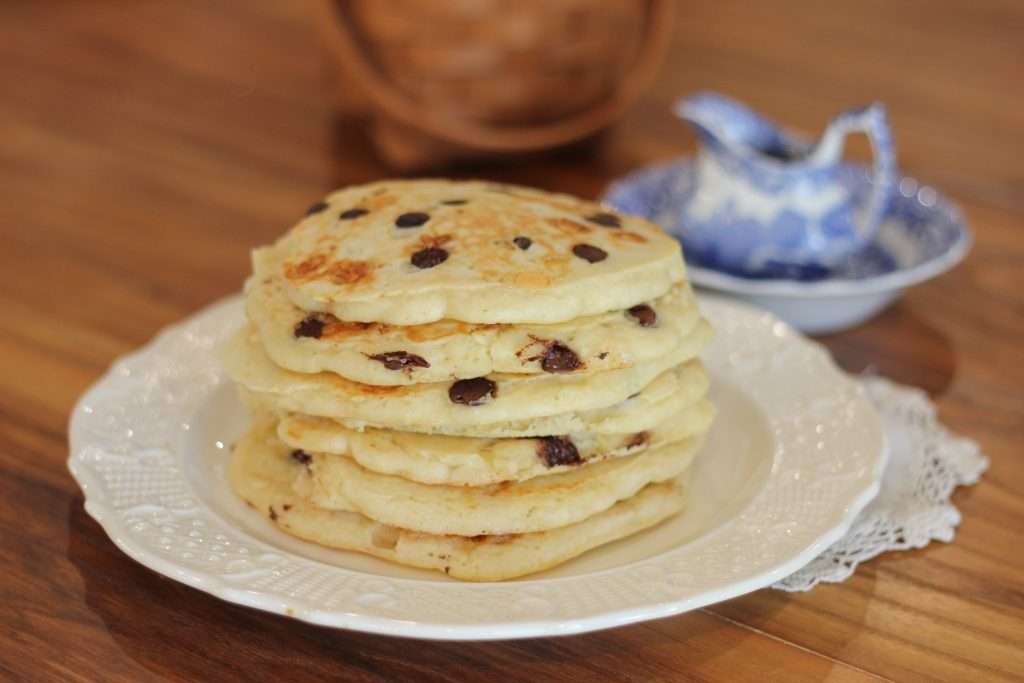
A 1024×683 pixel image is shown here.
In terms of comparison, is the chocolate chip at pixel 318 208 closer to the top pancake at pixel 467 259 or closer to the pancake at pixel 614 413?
the top pancake at pixel 467 259

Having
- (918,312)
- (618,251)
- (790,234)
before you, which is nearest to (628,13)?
(790,234)

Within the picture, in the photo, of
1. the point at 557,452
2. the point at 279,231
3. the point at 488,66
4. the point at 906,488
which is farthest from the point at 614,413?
the point at 488,66

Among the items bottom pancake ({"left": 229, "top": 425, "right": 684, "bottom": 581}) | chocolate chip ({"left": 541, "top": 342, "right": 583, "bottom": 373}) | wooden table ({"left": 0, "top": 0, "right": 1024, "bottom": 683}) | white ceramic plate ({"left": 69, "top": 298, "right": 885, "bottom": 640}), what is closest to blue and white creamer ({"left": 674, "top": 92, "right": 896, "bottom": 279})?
wooden table ({"left": 0, "top": 0, "right": 1024, "bottom": 683})

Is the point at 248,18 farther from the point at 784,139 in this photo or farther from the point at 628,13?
the point at 784,139

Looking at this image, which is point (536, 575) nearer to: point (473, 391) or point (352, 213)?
point (473, 391)

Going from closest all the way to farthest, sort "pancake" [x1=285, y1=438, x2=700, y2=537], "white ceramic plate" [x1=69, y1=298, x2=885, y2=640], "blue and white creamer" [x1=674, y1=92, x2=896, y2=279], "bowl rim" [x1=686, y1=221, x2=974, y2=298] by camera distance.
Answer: "white ceramic plate" [x1=69, y1=298, x2=885, y2=640]
"pancake" [x1=285, y1=438, x2=700, y2=537]
"bowl rim" [x1=686, y1=221, x2=974, y2=298]
"blue and white creamer" [x1=674, y1=92, x2=896, y2=279]

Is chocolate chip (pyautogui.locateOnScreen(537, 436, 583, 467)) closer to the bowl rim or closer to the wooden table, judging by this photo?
the wooden table

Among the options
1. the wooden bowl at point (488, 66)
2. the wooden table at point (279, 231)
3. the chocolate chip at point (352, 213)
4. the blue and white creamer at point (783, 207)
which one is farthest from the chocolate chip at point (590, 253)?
the wooden bowl at point (488, 66)
